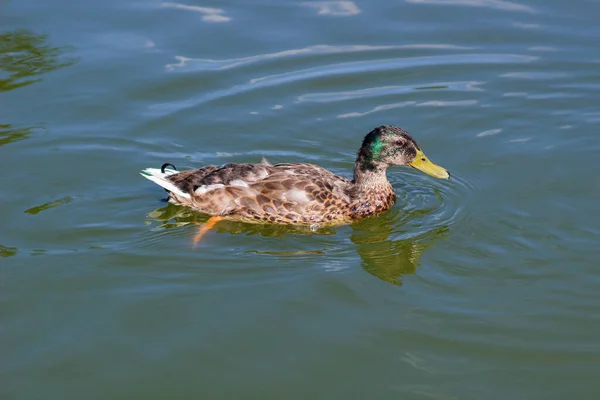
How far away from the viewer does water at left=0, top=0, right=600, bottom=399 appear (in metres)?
6.92

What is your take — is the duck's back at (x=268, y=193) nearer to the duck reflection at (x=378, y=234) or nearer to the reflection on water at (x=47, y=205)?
the duck reflection at (x=378, y=234)

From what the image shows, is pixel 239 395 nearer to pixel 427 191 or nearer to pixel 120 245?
pixel 120 245

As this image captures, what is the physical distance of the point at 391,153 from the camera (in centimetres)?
972

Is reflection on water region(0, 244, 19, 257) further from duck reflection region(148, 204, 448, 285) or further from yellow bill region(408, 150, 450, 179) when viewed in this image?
yellow bill region(408, 150, 450, 179)

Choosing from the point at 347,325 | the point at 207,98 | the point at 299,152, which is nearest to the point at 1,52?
the point at 207,98

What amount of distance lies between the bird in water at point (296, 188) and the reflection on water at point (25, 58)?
3.79 meters

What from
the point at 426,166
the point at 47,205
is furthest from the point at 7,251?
the point at 426,166

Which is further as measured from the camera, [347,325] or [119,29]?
[119,29]

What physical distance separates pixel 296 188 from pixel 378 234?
3.20ft

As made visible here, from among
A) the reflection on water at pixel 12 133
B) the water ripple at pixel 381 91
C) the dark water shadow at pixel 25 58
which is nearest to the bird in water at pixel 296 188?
the reflection on water at pixel 12 133

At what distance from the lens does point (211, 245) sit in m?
8.93

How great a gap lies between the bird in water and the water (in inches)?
8.1

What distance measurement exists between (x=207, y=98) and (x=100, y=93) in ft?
4.69

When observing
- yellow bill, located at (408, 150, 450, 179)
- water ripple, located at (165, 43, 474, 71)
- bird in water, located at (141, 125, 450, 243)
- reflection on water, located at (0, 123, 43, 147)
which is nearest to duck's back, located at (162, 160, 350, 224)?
bird in water, located at (141, 125, 450, 243)
